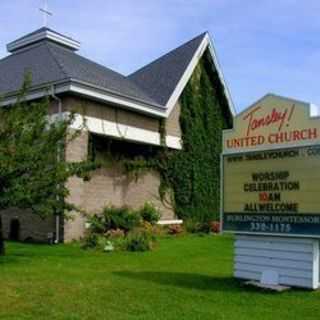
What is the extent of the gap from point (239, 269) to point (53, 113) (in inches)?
445

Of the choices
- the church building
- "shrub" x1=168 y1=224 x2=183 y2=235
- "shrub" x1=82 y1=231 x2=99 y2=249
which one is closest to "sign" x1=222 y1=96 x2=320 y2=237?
"shrub" x1=82 y1=231 x2=99 y2=249

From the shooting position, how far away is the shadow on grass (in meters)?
10.7

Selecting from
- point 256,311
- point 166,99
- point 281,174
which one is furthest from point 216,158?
point 256,311

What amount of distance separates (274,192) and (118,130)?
40.3ft

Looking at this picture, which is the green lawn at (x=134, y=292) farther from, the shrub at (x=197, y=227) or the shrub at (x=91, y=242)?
the shrub at (x=197, y=227)

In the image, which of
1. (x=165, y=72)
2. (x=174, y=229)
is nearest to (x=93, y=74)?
(x=165, y=72)

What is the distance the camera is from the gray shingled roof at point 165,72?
86.6ft

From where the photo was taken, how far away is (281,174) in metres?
11.1

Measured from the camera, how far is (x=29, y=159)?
13.7m

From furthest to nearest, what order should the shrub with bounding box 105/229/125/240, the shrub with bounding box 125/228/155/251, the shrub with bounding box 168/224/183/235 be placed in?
the shrub with bounding box 168/224/183/235, the shrub with bounding box 105/229/125/240, the shrub with bounding box 125/228/155/251

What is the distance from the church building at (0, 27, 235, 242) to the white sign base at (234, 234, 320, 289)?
750 centimetres

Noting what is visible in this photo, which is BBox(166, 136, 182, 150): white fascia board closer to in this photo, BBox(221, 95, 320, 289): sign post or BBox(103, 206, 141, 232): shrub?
BBox(103, 206, 141, 232): shrub

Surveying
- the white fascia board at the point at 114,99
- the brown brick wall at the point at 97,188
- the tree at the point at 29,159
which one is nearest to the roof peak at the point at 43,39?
the brown brick wall at the point at 97,188

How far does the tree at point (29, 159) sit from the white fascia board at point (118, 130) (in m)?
5.22
